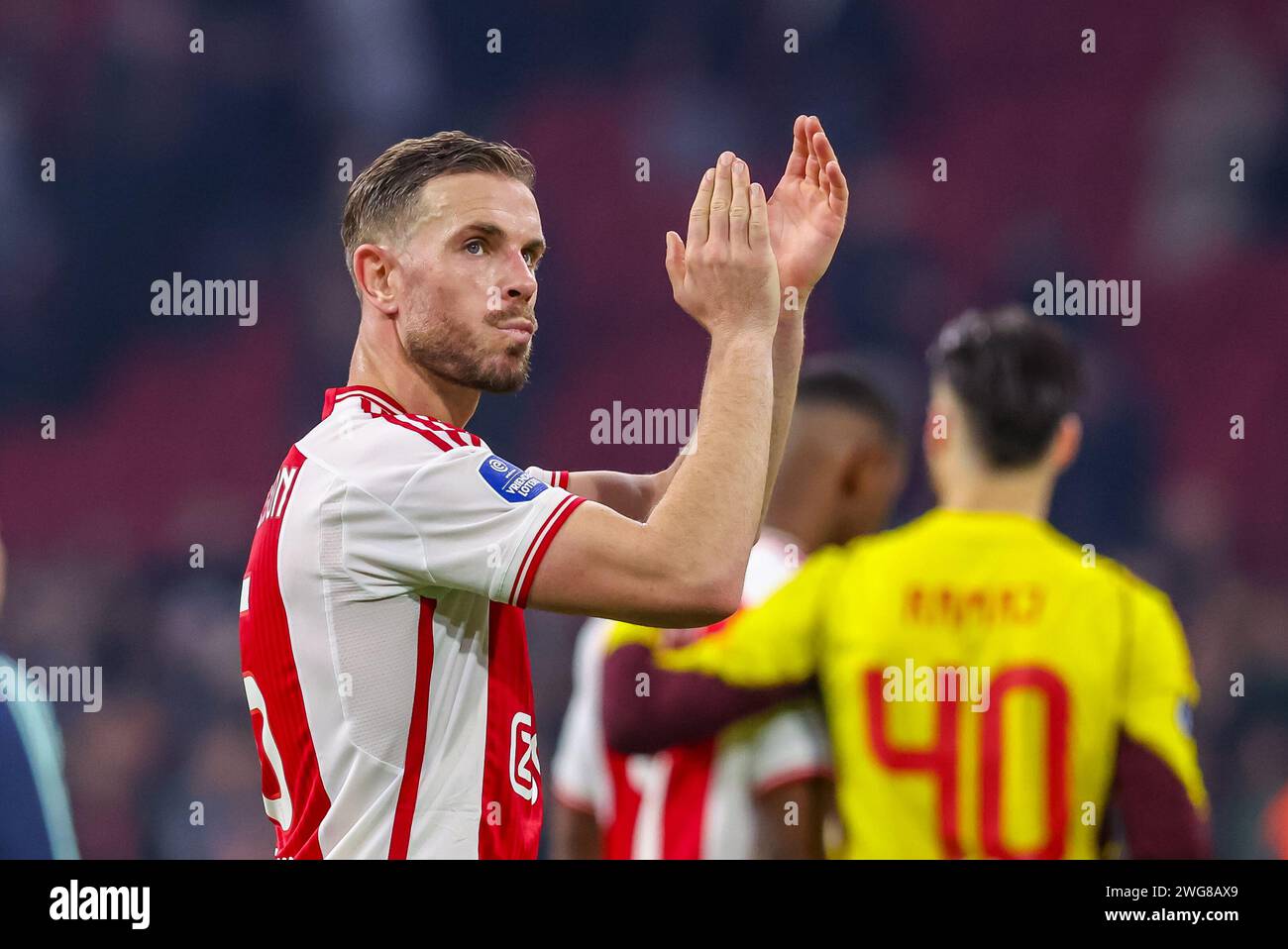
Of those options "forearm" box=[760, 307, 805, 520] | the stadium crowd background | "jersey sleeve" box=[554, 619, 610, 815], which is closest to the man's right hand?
"forearm" box=[760, 307, 805, 520]

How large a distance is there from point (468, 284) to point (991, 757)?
1.97m

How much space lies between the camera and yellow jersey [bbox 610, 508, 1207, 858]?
329 cm

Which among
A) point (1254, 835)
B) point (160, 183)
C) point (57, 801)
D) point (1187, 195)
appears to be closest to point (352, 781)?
point (57, 801)

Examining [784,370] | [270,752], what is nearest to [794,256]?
[784,370]

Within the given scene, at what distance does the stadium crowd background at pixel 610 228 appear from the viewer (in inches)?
233

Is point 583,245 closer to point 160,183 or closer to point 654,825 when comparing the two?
point 160,183

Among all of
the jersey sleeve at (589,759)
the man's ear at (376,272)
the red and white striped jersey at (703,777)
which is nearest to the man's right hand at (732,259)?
the man's ear at (376,272)

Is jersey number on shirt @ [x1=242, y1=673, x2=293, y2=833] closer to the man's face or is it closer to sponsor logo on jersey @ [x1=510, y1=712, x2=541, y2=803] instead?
sponsor logo on jersey @ [x1=510, y1=712, x2=541, y2=803]

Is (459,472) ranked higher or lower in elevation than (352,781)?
higher

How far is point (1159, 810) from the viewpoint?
3.14 meters

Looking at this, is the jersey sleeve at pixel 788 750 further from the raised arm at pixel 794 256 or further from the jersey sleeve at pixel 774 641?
the raised arm at pixel 794 256

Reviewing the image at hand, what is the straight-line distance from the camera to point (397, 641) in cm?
174
